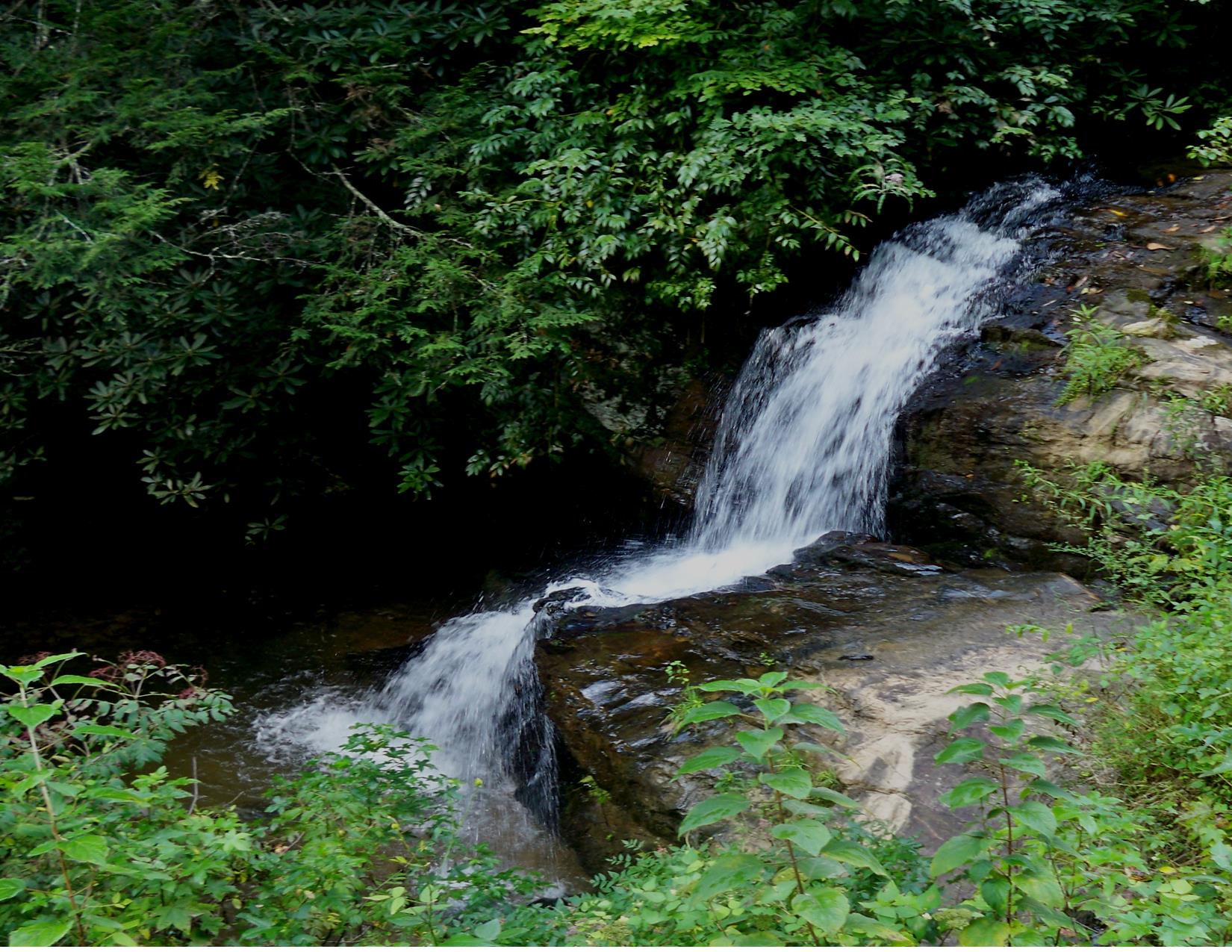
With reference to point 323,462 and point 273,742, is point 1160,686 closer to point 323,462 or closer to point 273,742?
point 273,742

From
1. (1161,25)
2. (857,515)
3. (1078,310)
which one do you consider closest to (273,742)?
(857,515)

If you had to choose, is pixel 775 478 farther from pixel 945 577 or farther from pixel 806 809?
pixel 806 809

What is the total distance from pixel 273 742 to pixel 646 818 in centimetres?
275

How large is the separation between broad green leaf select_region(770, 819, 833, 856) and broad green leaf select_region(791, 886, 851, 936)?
10 centimetres

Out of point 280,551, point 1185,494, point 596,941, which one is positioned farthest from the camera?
point 280,551

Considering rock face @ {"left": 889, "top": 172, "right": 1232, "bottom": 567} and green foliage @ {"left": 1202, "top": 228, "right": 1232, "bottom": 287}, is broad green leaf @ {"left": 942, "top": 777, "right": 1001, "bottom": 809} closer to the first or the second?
rock face @ {"left": 889, "top": 172, "right": 1232, "bottom": 567}

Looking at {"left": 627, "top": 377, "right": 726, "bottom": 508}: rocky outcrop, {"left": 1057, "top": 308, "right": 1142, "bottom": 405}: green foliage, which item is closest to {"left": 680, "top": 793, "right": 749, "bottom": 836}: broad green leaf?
{"left": 1057, "top": 308, "right": 1142, "bottom": 405}: green foliage

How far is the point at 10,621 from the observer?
6.86 metres

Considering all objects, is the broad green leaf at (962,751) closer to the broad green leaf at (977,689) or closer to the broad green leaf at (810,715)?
the broad green leaf at (977,689)

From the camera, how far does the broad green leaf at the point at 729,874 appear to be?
2014 millimetres

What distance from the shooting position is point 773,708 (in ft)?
6.70

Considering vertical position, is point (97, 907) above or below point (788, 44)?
below

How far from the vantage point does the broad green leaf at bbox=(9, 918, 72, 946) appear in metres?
1.99

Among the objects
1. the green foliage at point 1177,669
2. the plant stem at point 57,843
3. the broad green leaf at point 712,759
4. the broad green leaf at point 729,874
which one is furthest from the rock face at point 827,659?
the plant stem at point 57,843
